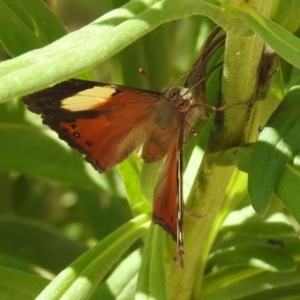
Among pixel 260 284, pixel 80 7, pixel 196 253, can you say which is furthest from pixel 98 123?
pixel 80 7

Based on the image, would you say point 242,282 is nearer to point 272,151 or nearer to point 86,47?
point 272,151

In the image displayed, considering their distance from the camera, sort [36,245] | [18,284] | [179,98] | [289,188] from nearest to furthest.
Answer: [289,188] → [179,98] → [18,284] → [36,245]

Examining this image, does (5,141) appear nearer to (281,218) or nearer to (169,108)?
(169,108)

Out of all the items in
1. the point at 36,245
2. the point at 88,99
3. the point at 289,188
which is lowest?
the point at 289,188

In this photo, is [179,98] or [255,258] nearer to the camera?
[179,98]

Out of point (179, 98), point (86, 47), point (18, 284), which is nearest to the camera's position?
point (86, 47)

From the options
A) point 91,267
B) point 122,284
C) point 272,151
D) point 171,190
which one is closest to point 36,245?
point 122,284

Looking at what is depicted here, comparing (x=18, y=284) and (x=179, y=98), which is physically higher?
Result: (x=179, y=98)
